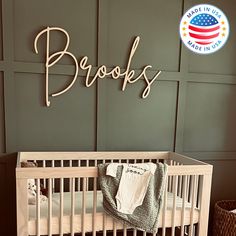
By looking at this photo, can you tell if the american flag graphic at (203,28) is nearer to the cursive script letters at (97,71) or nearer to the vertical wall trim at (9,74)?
the cursive script letters at (97,71)

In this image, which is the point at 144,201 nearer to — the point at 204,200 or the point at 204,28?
the point at 204,200

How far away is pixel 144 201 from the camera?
5.39ft

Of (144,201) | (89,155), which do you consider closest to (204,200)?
(144,201)

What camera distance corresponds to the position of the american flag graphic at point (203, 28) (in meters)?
2.38

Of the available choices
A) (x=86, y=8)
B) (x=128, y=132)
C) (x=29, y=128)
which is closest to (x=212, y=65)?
(x=128, y=132)

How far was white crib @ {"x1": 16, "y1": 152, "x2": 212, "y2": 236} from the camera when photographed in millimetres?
1548

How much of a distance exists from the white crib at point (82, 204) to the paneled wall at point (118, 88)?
10.4 inches

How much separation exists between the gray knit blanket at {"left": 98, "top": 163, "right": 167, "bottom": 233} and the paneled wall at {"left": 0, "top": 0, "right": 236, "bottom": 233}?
2.22 feet

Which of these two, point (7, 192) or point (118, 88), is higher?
point (118, 88)

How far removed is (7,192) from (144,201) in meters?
1.12

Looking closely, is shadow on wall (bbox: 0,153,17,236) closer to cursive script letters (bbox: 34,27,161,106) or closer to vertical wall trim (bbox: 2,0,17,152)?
vertical wall trim (bbox: 2,0,17,152)

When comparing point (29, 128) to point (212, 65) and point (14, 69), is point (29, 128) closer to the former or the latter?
point (14, 69)

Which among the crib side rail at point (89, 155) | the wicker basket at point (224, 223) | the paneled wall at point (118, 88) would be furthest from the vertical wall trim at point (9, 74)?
the wicker basket at point (224, 223)

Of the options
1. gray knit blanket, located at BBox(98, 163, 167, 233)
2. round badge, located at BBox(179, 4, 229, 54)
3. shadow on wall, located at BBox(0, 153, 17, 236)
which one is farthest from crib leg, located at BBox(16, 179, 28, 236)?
round badge, located at BBox(179, 4, 229, 54)
